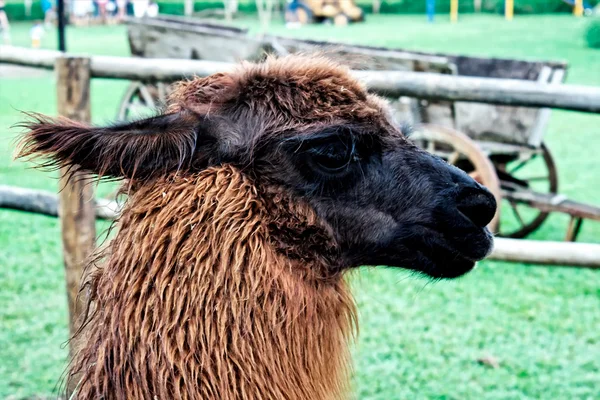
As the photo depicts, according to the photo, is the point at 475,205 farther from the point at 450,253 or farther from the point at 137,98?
the point at 137,98

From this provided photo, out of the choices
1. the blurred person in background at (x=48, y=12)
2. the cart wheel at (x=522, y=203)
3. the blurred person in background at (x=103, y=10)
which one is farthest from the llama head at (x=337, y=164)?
the blurred person in background at (x=103, y=10)

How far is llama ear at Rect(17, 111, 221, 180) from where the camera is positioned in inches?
72.1

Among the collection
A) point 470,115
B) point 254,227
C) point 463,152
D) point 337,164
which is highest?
point 337,164

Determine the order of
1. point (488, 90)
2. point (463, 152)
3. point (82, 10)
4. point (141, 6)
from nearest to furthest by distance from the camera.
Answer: point (488, 90) < point (463, 152) < point (141, 6) < point (82, 10)

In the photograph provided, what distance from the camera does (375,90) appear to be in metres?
3.54

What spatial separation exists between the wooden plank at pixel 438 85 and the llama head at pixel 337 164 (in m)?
0.93

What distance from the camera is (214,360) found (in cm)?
188

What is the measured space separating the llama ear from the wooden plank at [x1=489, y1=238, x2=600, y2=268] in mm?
1684

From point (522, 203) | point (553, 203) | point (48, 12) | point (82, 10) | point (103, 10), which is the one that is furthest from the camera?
point (103, 10)

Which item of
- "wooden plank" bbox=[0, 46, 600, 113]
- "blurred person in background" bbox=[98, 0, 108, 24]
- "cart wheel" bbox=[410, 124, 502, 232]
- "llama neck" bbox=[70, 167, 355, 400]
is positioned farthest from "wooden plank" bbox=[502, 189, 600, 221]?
"blurred person in background" bbox=[98, 0, 108, 24]

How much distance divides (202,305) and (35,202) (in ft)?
8.06

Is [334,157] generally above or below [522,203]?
above

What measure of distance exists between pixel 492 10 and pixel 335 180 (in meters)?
37.0

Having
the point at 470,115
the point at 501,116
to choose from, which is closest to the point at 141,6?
the point at 470,115
